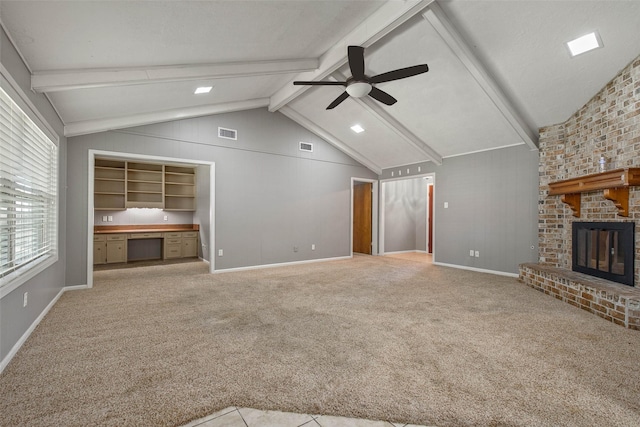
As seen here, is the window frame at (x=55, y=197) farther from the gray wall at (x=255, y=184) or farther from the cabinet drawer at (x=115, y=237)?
the cabinet drawer at (x=115, y=237)

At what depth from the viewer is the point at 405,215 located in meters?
9.08

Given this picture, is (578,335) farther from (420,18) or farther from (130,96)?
(130,96)

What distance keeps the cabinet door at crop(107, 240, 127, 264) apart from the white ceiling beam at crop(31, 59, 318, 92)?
14.3 ft

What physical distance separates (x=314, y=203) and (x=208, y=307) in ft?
12.9

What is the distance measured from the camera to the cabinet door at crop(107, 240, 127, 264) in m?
6.40

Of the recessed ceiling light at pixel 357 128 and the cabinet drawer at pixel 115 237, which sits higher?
the recessed ceiling light at pixel 357 128

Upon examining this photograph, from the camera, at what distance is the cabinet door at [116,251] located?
6402mm

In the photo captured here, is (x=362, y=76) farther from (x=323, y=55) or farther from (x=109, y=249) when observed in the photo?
(x=109, y=249)

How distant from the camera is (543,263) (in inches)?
194

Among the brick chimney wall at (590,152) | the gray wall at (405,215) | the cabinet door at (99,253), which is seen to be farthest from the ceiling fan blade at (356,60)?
the cabinet door at (99,253)

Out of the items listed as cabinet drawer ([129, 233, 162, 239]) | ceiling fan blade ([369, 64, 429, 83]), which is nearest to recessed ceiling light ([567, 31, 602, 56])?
ceiling fan blade ([369, 64, 429, 83])

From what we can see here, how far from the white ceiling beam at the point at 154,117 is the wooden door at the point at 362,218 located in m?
3.81

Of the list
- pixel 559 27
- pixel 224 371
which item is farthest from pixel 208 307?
pixel 559 27

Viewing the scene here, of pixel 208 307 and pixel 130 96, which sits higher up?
pixel 130 96
